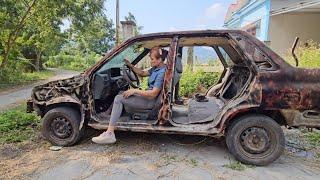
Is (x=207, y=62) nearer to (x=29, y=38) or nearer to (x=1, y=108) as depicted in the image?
(x=1, y=108)

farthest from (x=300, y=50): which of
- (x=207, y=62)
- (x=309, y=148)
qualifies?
(x=309, y=148)

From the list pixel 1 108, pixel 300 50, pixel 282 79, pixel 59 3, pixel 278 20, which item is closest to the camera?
pixel 282 79

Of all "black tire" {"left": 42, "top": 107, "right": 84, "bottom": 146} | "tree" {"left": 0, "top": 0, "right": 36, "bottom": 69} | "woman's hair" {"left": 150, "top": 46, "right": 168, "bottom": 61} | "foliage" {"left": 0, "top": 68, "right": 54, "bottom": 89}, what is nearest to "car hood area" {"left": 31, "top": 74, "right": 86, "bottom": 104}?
"black tire" {"left": 42, "top": 107, "right": 84, "bottom": 146}

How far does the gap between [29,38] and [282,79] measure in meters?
16.0

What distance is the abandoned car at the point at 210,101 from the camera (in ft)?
15.1

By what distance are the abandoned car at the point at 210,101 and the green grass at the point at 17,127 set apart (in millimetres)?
614

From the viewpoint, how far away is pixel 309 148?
5543 mm

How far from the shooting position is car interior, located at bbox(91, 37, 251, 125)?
5.23 metres

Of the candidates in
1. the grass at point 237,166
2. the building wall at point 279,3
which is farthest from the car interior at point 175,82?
the building wall at point 279,3

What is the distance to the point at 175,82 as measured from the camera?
5336mm

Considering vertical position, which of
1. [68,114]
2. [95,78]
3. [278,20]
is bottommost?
[68,114]

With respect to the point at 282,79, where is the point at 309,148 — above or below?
below

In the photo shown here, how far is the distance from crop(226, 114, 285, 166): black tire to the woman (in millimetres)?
1223

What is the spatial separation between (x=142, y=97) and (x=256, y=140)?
173 centimetres
